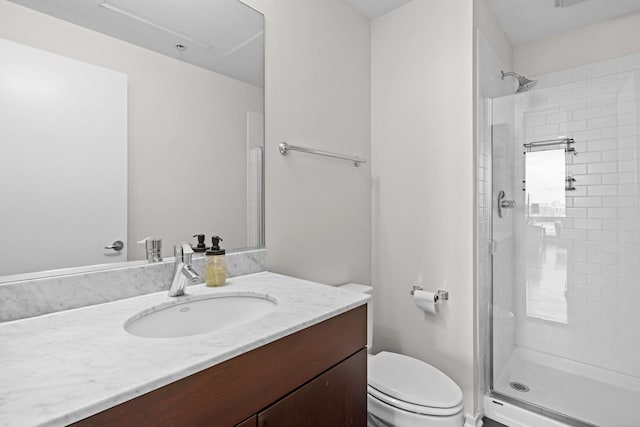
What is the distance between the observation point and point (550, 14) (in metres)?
2.06

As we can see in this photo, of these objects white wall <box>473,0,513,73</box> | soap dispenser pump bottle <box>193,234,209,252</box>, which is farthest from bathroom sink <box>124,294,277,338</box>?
white wall <box>473,0,513,73</box>

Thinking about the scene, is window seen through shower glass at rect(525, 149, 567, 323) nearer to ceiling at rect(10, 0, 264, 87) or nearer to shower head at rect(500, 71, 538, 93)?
shower head at rect(500, 71, 538, 93)

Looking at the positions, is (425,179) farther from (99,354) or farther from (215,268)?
(99,354)

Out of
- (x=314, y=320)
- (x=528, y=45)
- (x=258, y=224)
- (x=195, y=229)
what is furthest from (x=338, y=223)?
(x=528, y=45)

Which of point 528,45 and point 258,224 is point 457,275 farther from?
point 528,45

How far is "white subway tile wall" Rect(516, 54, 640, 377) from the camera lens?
1.85 metres

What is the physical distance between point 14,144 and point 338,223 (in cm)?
138

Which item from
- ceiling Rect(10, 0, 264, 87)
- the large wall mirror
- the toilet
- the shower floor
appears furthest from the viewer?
the shower floor

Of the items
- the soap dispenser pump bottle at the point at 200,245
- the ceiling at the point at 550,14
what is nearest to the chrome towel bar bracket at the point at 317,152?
the soap dispenser pump bottle at the point at 200,245

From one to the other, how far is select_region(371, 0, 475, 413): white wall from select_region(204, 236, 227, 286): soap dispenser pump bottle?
3.82 ft

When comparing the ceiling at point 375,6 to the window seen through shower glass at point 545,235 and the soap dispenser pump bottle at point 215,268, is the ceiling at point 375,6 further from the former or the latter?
the soap dispenser pump bottle at point 215,268

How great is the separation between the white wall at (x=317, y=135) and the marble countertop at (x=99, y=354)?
2.14ft

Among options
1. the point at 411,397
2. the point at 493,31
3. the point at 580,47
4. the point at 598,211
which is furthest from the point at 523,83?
the point at 411,397

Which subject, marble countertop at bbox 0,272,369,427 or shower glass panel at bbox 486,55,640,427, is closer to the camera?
marble countertop at bbox 0,272,369,427
